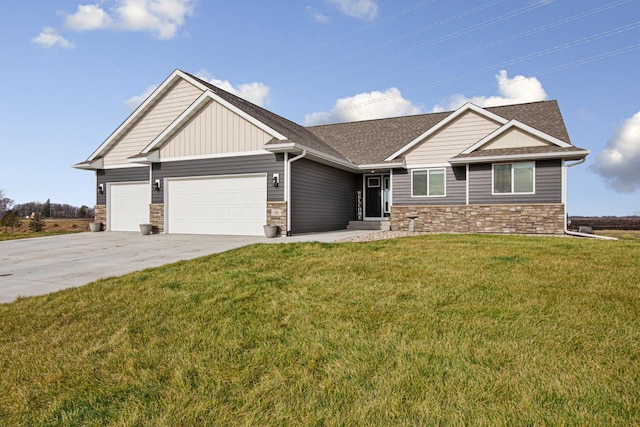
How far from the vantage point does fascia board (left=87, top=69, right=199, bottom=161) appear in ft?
51.6

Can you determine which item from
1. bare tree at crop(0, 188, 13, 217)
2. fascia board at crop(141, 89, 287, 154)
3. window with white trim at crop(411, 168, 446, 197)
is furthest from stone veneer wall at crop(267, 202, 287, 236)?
bare tree at crop(0, 188, 13, 217)

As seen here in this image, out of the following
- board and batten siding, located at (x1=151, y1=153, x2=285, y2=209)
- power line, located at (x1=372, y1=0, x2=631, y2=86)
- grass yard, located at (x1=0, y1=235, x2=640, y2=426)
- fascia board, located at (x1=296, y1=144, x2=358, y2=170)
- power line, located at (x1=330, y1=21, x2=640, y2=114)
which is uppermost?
power line, located at (x1=372, y1=0, x2=631, y2=86)

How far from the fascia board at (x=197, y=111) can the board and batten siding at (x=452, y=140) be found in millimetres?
6161

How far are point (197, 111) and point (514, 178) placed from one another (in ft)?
40.1

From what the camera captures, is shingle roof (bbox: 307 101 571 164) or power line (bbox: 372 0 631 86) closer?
power line (bbox: 372 0 631 86)

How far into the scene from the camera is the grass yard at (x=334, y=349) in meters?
2.37

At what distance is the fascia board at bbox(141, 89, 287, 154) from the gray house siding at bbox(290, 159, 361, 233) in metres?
1.57

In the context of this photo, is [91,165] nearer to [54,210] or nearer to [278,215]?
[278,215]

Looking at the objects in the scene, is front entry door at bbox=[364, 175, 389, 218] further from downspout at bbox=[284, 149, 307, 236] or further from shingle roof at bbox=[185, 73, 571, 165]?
downspout at bbox=[284, 149, 307, 236]

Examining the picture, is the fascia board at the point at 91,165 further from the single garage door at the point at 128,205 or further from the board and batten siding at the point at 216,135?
the board and batten siding at the point at 216,135

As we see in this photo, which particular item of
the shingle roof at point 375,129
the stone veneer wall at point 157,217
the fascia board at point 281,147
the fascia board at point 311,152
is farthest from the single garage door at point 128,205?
the fascia board at point 311,152

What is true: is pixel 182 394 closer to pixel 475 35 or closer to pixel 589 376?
pixel 589 376

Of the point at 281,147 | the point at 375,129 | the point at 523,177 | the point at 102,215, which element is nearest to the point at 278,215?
the point at 281,147

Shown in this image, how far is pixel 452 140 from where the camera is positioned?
14.9m
